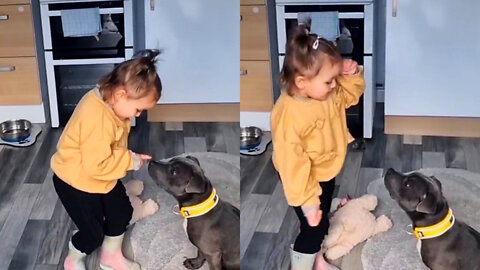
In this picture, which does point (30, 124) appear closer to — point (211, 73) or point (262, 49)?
point (211, 73)

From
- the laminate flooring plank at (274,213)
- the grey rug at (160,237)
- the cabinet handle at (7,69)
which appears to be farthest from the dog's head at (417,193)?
the cabinet handle at (7,69)

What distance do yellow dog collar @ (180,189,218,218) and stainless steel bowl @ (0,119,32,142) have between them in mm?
413

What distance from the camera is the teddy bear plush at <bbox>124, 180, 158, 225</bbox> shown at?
4.95 ft

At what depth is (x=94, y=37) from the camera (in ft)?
4.82

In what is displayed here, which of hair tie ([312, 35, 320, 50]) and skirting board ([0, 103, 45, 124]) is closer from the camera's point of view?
hair tie ([312, 35, 320, 50])

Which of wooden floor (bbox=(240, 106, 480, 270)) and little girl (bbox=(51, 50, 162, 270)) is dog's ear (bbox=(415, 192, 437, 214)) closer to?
wooden floor (bbox=(240, 106, 480, 270))

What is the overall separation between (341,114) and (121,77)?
461 mm

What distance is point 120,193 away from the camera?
1478 mm

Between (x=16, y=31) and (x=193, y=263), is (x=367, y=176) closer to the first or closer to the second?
(x=193, y=263)

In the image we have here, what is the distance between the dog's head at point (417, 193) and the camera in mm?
1352

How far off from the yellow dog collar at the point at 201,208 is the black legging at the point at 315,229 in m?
0.18

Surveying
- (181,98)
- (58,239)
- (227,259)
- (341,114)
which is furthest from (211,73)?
(58,239)

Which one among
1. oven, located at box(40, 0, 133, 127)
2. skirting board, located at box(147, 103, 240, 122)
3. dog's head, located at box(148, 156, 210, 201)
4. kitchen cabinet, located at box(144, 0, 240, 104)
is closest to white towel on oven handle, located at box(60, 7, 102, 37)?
oven, located at box(40, 0, 133, 127)

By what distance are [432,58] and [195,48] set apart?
493 millimetres
